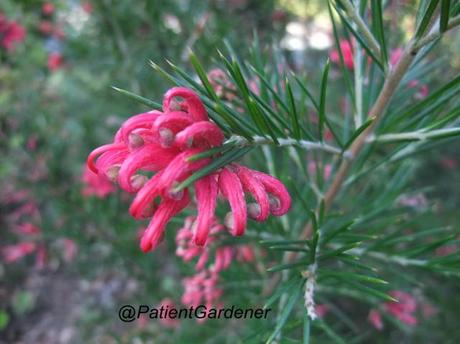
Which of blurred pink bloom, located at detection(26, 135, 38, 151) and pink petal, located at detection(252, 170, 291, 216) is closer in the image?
pink petal, located at detection(252, 170, 291, 216)

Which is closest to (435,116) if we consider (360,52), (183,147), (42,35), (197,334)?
(360,52)

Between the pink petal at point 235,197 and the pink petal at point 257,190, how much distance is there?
0.02m

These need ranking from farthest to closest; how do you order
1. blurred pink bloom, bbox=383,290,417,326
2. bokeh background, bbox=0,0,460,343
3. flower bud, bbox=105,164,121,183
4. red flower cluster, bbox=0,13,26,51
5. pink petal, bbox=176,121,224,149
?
red flower cluster, bbox=0,13,26,51
bokeh background, bbox=0,0,460,343
blurred pink bloom, bbox=383,290,417,326
flower bud, bbox=105,164,121,183
pink petal, bbox=176,121,224,149

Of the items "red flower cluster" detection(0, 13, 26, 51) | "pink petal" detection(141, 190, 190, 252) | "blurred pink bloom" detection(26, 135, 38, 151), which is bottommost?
"pink petal" detection(141, 190, 190, 252)

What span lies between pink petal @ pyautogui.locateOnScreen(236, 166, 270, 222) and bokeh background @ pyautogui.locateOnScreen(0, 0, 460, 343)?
0.62 meters

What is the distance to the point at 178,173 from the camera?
1.75ft

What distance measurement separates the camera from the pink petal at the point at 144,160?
21.7 inches

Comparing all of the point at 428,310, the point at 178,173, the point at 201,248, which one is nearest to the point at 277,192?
the point at 178,173

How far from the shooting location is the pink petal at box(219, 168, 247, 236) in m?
0.54

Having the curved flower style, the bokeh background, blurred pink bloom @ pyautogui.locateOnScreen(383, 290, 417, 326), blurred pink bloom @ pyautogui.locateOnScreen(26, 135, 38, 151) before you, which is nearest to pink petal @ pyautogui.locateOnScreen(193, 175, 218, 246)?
the curved flower style

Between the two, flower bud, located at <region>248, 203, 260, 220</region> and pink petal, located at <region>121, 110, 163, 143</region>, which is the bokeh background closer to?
flower bud, located at <region>248, 203, 260, 220</region>

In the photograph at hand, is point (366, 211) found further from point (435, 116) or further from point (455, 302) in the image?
point (455, 302)

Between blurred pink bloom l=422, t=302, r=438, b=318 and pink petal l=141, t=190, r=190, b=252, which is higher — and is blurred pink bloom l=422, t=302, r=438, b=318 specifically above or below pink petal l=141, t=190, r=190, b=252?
above

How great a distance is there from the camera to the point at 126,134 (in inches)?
22.5
